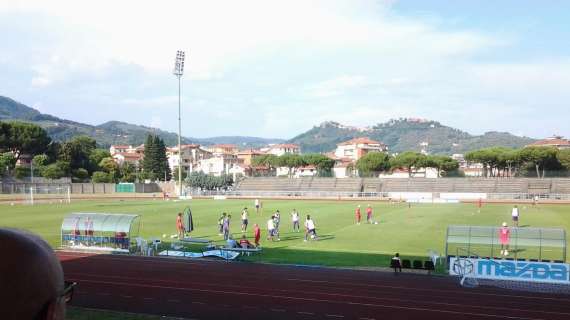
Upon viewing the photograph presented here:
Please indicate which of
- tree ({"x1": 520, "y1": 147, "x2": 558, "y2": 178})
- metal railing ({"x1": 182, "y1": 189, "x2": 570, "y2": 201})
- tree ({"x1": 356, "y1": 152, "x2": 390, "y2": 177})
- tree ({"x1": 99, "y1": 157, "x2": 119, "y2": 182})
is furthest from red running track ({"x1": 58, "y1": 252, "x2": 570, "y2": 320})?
tree ({"x1": 356, "y1": 152, "x2": 390, "y2": 177})

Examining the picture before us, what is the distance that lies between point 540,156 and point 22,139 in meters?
99.1

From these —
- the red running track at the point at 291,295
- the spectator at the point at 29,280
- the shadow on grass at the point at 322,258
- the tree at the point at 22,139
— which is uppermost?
the tree at the point at 22,139

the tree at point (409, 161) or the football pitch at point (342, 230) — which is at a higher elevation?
the tree at point (409, 161)

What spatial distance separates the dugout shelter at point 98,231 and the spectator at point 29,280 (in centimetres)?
2409

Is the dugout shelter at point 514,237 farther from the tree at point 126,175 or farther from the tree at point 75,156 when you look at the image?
the tree at point 126,175

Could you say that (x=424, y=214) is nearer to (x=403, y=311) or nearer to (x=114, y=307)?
(x=403, y=311)

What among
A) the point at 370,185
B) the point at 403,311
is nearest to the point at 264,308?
the point at 403,311

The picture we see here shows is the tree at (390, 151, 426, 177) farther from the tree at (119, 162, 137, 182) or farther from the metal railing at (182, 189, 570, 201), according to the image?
the tree at (119, 162, 137, 182)

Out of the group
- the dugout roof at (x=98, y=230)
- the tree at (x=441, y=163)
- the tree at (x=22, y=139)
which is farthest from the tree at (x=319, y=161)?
the dugout roof at (x=98, y=230)

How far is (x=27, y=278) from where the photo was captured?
1579mm

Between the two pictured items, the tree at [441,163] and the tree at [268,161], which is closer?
the tree at [441,163]

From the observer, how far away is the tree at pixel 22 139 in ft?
306

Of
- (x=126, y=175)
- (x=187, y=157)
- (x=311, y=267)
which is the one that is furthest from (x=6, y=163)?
(x=187, y=157)

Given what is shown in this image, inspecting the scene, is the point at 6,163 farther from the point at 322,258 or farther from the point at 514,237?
the point at 514,237
